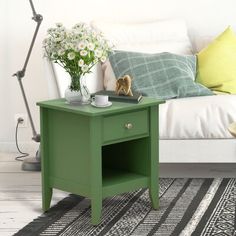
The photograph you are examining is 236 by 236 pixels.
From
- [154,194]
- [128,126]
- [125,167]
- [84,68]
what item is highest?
[84,68]

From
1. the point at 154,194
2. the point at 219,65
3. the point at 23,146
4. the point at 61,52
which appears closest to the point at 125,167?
the point at 154,194

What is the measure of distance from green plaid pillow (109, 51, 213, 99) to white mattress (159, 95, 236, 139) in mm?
226

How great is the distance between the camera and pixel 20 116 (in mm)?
5328

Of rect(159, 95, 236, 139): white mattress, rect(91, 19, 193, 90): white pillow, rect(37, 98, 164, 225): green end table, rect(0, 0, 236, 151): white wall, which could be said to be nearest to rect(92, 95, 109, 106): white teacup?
rect(37, 98, 164, 225): green end table

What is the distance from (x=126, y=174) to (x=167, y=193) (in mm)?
351

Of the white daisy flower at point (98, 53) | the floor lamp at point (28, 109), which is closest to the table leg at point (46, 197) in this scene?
the white daisy flower at point (98, 53)

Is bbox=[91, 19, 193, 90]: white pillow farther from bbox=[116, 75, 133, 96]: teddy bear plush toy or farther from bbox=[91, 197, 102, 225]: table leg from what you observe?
bbox=[91, 197, 102, 225]: table leg

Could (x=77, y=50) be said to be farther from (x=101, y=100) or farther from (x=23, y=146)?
(x=23, y=146)

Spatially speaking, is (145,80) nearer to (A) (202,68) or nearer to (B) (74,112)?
(A) (202,68)

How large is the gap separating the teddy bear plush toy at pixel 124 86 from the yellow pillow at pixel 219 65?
958 mm

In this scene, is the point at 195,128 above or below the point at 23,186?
above

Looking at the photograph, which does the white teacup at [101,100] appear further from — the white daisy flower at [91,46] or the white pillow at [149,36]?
the white pillow at [149,36]

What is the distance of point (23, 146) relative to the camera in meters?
5.37

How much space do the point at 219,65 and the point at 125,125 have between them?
3.98ft
